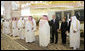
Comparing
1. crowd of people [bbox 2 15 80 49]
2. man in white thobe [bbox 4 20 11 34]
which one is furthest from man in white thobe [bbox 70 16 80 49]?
man in white thobe [bbox 4 20 11 34]

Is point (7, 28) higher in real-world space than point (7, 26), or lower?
lower

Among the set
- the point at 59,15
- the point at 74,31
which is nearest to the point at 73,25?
the point at 74,31

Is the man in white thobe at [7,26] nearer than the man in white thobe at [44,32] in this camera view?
No

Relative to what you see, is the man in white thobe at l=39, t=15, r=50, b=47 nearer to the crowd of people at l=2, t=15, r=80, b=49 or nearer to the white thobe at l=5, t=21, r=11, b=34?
the crowd of people at l=2, t=15, r=80, b=49

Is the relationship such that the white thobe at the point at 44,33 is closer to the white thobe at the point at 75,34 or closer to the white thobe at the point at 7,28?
the white thobe at the point at 75,34

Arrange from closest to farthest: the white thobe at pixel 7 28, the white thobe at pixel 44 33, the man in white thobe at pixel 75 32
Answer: the man in white thobe at pixel 75 32 → the white thobe at pixel 44 33 → the white thobe at pixel 7 28

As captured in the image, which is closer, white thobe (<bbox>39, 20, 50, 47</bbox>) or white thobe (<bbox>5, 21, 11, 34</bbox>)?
white thobe (<bbox>39, 20, 50, 47</bbox>)

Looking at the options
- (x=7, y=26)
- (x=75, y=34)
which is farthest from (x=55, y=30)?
(x=7, y=26)

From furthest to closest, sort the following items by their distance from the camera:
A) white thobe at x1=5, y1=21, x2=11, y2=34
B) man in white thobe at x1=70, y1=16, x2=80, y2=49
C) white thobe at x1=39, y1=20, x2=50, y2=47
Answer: white thobe at x1=5, y1=21, x2=11, y2=34
white thobe at x1=39, y1=20, x2=50, y2=47
man in white thobe at x1=70, y1=16, x2=80, y2=49

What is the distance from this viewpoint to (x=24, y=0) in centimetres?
1251

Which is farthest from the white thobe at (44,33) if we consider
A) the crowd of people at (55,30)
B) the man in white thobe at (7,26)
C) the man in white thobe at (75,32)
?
the man in white thobe at (7,26)

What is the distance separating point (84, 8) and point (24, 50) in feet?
16.4

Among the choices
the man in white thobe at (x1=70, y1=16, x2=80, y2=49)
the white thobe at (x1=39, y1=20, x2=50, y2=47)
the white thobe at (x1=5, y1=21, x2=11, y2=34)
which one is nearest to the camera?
the man in white thobe at (x1=70, y1=16, x2=80, y2=49)

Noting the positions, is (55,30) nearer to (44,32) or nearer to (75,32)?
(44,32)
